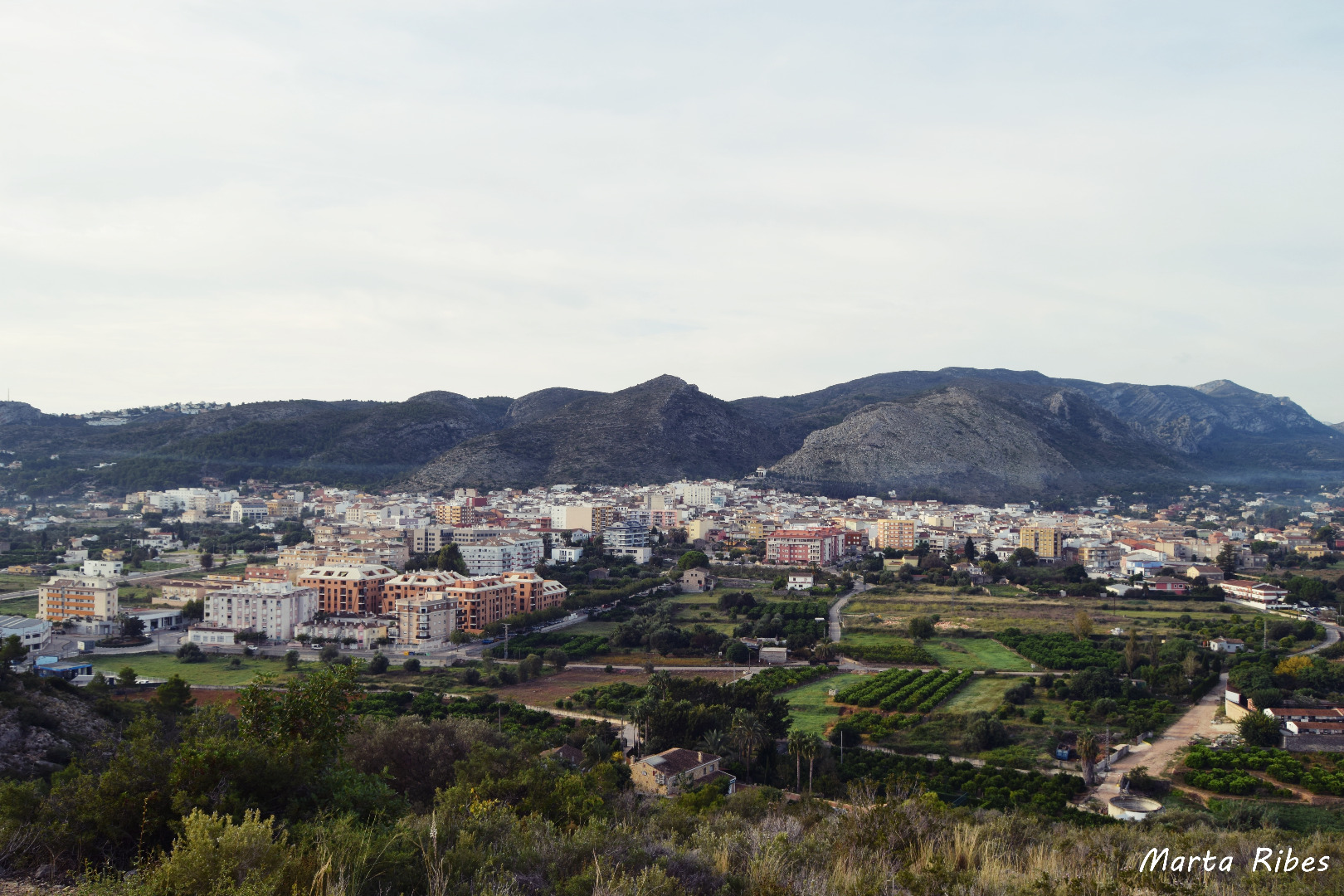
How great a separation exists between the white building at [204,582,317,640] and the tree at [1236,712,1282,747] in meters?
26.5

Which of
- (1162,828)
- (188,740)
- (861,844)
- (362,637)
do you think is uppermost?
(188,740)

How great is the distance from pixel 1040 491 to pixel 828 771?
7548cm

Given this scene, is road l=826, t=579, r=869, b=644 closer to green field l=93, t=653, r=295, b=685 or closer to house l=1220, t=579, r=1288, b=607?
house l=1220, t=579, r=1288, b=607

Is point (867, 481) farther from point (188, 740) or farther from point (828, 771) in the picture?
point (188, 740)

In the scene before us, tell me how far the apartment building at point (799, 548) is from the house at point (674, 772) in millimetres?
29293

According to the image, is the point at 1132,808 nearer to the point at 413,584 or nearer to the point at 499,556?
the point at 413,584

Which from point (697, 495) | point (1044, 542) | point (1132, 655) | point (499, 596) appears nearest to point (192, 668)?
point (499, 596)

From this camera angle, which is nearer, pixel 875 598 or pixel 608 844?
pixel 608 844

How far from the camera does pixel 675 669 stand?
940 inches

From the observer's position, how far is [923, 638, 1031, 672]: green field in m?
23.8

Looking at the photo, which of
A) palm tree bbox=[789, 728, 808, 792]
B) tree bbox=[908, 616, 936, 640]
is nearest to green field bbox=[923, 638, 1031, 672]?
tree bbox=[908, 616, 936, 640]

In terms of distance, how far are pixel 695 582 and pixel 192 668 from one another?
1934 centimetres

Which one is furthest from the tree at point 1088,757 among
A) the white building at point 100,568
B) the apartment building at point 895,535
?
the apartment building at point 895,535

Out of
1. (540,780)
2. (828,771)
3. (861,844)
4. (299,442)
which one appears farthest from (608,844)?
(299,442)
